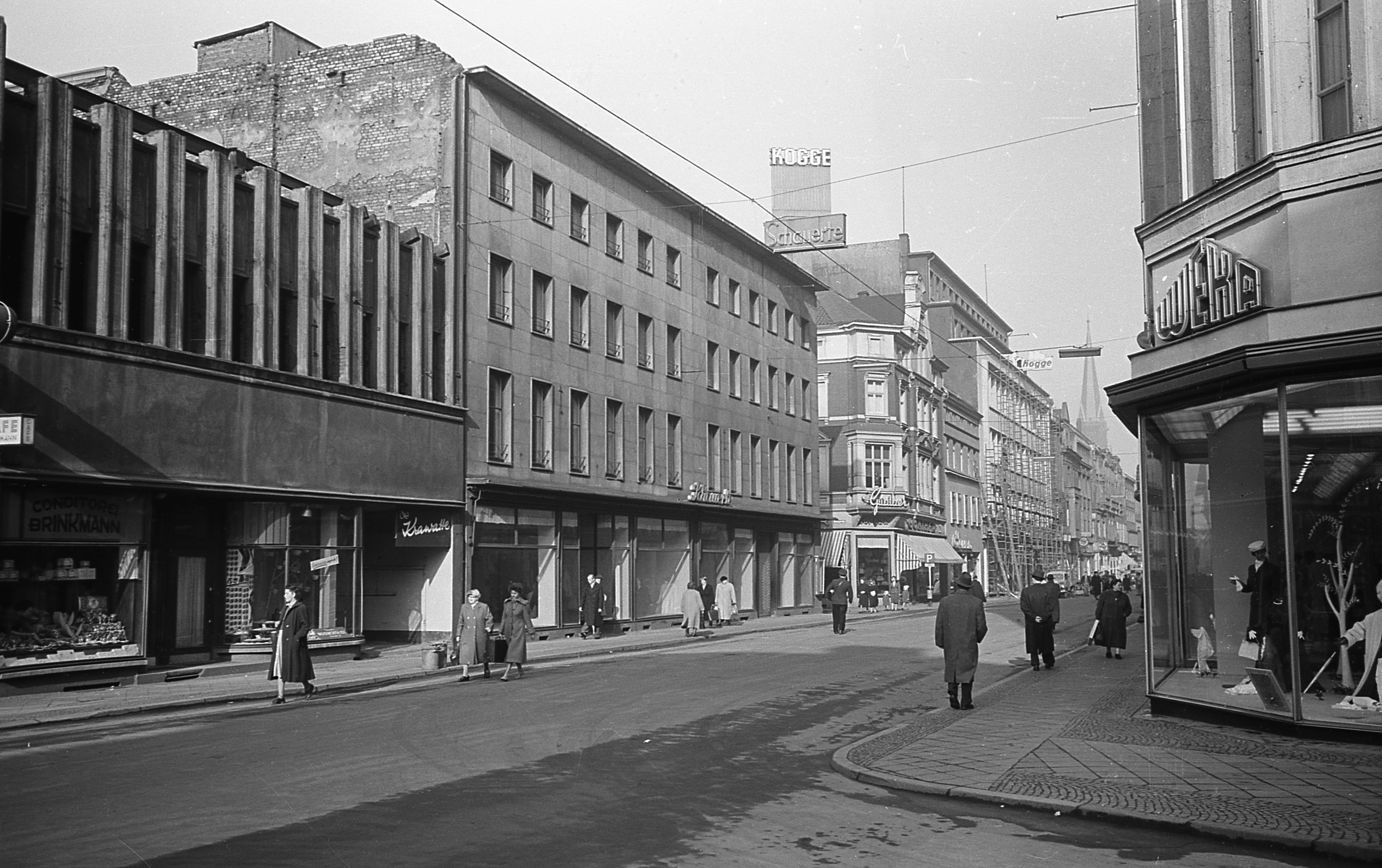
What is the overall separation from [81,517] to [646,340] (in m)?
21.4

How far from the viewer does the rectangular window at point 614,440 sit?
36094 millimetres

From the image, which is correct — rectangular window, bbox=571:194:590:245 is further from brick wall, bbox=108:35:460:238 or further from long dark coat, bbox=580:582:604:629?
long dark coat, bbox=580:582:604:629

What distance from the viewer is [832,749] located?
12547 millimetres

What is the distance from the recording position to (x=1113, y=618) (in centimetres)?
2405

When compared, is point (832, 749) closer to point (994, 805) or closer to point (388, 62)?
point (994, 805)

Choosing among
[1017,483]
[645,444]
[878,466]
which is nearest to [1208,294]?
[645,444]

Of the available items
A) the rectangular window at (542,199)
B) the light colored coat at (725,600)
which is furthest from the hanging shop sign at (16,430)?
the light colored coat at (725,600)

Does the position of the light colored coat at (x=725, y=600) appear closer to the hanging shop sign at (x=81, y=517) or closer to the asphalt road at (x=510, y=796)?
the hanging shop sign at (x=81, y=517)

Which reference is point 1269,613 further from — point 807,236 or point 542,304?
point 807,236

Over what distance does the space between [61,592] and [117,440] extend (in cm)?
Result: 256

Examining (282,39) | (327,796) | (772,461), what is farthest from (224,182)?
(772,461)

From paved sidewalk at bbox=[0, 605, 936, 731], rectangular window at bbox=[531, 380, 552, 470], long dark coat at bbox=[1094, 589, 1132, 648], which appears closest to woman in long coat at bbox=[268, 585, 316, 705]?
paved sidewalk at bbox=[0, 605, 936, 731]

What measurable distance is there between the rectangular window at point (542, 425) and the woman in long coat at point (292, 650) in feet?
46.4

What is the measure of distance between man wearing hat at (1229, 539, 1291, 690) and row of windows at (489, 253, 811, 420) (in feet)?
68.5
